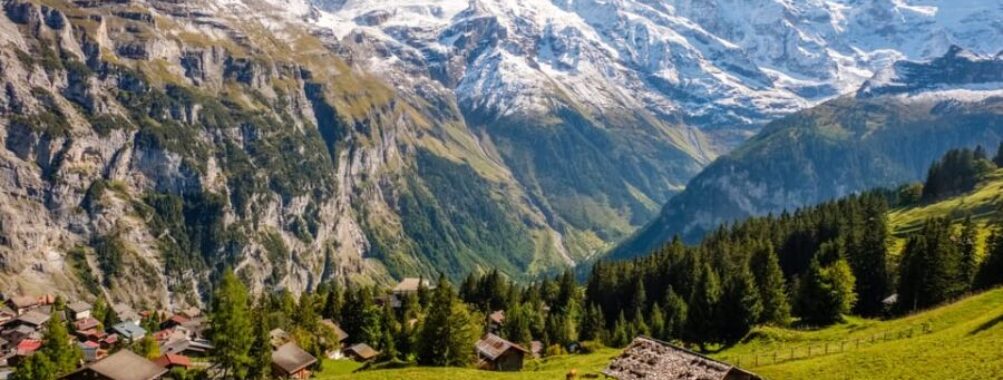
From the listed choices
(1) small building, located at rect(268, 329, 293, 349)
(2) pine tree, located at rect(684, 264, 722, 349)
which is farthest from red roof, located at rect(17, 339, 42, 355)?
(2) pine tree, located at rect(684, 264, 722, 349)

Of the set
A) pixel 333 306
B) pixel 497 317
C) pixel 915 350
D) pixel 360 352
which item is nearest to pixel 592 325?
pixel 497 317

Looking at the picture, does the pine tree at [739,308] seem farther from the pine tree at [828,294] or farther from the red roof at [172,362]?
the red roof at [172,362]

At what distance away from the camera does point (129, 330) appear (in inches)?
7200

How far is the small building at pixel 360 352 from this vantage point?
14484cm

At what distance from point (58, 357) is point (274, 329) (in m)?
42.8

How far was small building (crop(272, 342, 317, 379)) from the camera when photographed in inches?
4190

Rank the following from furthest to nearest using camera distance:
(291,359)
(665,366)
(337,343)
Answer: (337,343), (291,359), (665,366)

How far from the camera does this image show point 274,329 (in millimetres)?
143875

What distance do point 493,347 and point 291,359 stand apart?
28817 millimetres

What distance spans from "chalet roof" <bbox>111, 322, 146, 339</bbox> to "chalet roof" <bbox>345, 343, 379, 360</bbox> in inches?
2343

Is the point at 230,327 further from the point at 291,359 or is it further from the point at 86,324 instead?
the point at 86,324

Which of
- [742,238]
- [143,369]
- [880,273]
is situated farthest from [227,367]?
[742,238]

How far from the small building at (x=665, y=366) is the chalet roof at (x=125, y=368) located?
67.6m

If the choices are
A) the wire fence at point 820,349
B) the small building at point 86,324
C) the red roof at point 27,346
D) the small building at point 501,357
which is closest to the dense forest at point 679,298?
the small building at point 501,357
